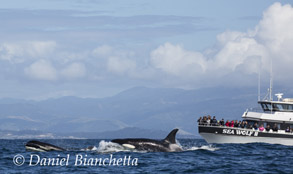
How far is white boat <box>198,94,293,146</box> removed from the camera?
72375 millimetres

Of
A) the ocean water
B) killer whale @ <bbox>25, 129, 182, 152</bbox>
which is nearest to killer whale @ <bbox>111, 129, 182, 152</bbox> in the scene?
killer whale @ <bbox>25, 129, 182, 152</bbox>

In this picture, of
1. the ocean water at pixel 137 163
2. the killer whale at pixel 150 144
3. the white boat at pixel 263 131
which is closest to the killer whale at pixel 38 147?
the ocean water at pixel 137 163

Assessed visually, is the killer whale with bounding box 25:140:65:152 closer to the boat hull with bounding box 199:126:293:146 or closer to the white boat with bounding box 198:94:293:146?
the boat hull with bounding box 199:126:293:146

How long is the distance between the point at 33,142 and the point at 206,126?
125 feet

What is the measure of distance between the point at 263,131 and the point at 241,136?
9.36 ft

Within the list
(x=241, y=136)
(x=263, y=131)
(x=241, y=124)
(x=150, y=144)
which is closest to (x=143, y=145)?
(x=150, y=144)

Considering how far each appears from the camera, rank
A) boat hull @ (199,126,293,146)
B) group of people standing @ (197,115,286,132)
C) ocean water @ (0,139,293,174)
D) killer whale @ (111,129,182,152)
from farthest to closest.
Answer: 1. group of people standing @ (197,115,286,132)
2. boat hull @ (199,126,293,146)
3. killer whale @ (111,129,182,152)
4. ocean water @ (0,139,293,174)

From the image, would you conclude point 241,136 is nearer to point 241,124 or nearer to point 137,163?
point 241,124

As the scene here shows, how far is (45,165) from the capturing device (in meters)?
33.6

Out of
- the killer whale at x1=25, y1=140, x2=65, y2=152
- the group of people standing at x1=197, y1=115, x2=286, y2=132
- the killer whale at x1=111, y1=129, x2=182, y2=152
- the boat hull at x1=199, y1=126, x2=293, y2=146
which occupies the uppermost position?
the group of people standing at x1=197, y1=115, x2=286, y2=132

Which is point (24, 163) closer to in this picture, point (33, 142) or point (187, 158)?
point (33, 142)

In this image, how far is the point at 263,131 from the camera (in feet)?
240

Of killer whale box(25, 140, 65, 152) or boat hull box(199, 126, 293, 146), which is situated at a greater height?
boat hull box(199, 126, 293, 146)

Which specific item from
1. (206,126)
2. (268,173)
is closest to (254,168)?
(268,173)
